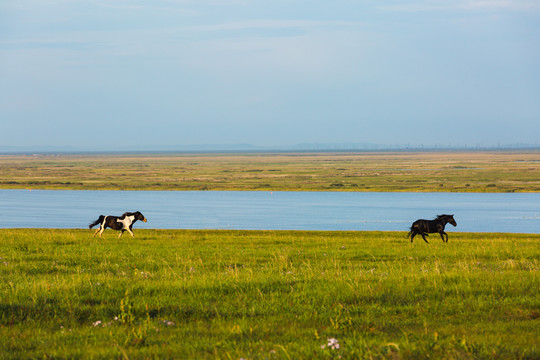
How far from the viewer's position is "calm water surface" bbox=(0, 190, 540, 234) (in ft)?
159

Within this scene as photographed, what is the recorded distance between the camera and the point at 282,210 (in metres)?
63.4

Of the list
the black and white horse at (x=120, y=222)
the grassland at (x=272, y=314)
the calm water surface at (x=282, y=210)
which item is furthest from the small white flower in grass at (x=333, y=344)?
the calm water surface at (x=282, y=210)

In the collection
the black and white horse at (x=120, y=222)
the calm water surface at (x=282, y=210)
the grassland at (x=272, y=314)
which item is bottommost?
the calm water surface at (x=282, y=210)

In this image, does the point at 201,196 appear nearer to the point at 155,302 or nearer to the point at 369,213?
the point at 369,213

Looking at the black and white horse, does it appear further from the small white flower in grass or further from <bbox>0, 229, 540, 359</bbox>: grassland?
the small white flower in grass

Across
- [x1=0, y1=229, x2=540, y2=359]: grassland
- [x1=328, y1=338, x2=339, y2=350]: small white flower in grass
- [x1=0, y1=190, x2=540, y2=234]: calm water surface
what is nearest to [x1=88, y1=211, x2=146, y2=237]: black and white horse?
[x1=0, y1=229, x2=540, y2=359]: grassland

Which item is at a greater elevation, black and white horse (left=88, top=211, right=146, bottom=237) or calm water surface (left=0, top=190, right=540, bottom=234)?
black and white horse (left=88, top=211, right=146, bottom=237)

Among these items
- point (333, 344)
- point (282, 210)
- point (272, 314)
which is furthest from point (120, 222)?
point (282, 210)

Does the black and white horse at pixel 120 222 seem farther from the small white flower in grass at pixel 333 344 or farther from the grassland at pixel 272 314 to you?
the small white flower in grass at pixel 333 344

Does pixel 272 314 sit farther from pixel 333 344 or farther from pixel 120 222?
pixel 120 222

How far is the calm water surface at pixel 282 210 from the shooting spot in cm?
4841

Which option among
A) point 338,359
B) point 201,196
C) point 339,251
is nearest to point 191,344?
point 338,359

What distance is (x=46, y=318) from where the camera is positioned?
9.40m

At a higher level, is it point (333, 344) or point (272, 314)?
point (333, 344)
